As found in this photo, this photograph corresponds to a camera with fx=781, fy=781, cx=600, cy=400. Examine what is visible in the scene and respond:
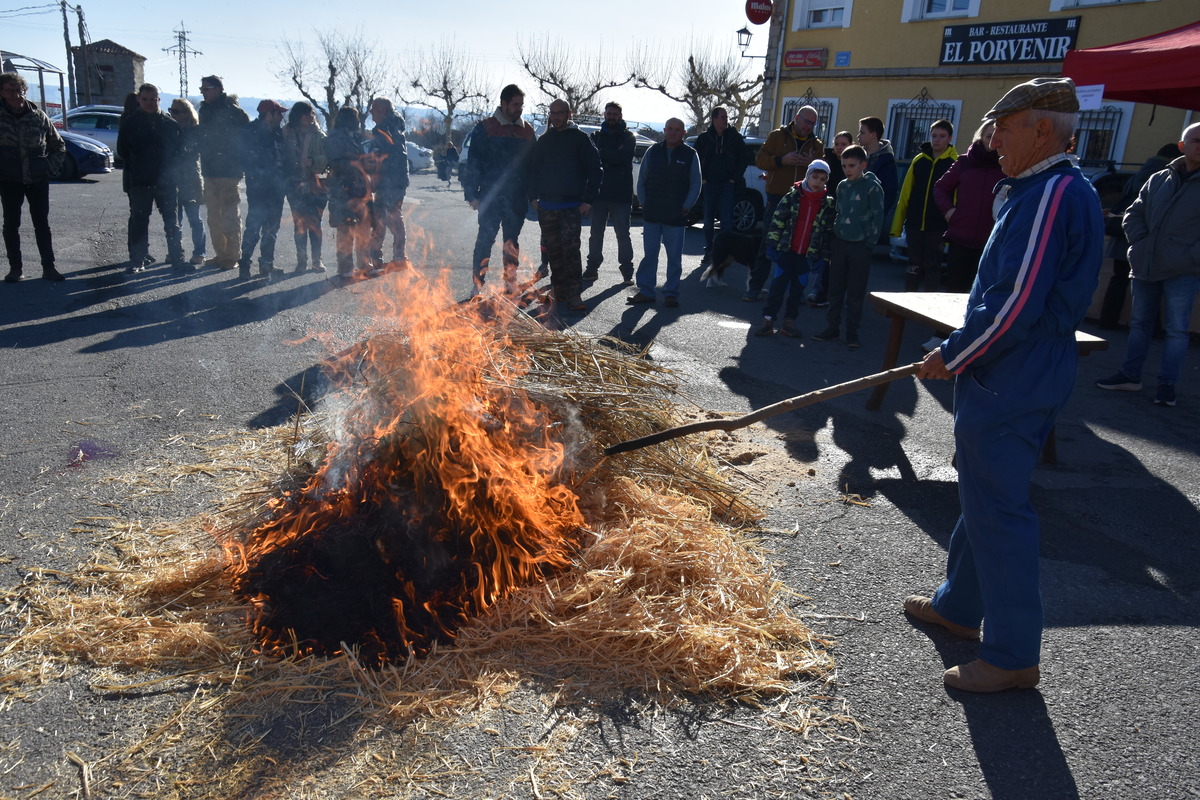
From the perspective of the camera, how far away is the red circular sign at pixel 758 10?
22.7 m

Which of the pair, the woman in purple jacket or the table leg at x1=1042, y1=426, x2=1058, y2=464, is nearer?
the table leg at x1=1042, y1=426, x2=1058, y2=464

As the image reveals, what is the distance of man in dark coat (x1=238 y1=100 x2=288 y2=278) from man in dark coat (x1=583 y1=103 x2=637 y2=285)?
Result: 3964mm

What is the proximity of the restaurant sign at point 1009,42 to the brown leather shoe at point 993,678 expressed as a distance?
18.7m

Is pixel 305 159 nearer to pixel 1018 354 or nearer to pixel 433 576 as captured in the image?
pixel 433 576

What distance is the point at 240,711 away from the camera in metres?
2.70

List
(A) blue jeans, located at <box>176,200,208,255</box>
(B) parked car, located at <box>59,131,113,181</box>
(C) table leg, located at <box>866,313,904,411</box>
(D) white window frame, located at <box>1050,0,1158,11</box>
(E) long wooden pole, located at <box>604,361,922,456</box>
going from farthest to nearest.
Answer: (B) parked car, located at <box>59,131,113,181</box> → (D) white window frame, located at <box>1050,0,1158,11</box> → (A) blue jeans, located at <box>176,200,208,255</box> → (C) table leg, located at <box>866,313,904,411</box> → (E) long wooden pole, located at <box>604,361,922,456</box>

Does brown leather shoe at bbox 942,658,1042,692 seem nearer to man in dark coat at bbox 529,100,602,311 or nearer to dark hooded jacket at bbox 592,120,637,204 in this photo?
man in dark coat at bbox 529,100,602,311

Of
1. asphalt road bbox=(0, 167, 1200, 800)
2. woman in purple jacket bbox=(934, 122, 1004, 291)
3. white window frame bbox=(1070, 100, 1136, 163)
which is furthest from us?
white window frame bbox=(1070, 100, 1136, 163)

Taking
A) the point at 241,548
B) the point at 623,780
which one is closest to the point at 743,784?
the point at 623,780

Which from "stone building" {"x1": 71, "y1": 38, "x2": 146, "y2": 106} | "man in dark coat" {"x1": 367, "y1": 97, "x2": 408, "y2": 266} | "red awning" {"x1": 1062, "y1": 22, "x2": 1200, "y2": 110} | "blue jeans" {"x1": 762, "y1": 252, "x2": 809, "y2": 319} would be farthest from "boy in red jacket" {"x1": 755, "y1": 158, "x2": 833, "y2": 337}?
"stone building" {"x1": 71, "y1": 38, "x2": 146, "y2": 106}

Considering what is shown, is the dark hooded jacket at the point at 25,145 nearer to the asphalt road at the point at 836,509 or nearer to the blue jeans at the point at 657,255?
the asphalt road at the point at 836,509

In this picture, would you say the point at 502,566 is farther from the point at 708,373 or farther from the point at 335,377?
the point at 708,373

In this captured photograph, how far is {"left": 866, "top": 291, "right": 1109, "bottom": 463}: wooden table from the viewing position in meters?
5.43

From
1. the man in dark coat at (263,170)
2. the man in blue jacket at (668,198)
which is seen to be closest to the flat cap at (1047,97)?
the man in blue jacket at (668,198)
